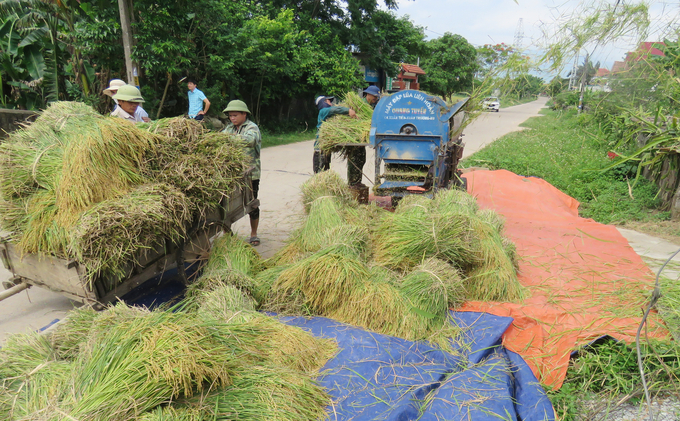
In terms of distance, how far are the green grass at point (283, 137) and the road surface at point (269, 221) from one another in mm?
618

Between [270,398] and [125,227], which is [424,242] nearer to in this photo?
[270,398]

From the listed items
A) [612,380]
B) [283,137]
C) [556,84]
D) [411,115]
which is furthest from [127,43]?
[612,380]

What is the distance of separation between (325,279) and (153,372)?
5.60 ft

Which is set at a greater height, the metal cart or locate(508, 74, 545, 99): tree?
locate(508, 74, 545, 99): tree

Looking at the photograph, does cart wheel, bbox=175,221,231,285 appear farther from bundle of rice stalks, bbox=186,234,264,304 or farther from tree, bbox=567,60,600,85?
tree, bbox=567,60,600,85

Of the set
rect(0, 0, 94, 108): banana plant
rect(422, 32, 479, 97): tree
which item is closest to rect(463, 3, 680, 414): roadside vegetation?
rect(0, 0, 94, 108): banana plant

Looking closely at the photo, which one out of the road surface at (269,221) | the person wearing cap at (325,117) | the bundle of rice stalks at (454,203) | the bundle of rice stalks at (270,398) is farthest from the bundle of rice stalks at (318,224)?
the person wearing cap at (325,117)

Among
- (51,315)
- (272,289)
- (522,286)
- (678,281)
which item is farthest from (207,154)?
(678,281)

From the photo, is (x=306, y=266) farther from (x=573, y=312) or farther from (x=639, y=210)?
(x=639, y=210)

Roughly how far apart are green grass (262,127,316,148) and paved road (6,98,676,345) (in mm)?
673

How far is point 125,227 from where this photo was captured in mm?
2852

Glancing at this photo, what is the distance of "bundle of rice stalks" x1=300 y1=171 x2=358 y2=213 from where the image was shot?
191 inches

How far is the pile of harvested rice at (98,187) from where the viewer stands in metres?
2.83

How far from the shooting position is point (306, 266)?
11.6ft
